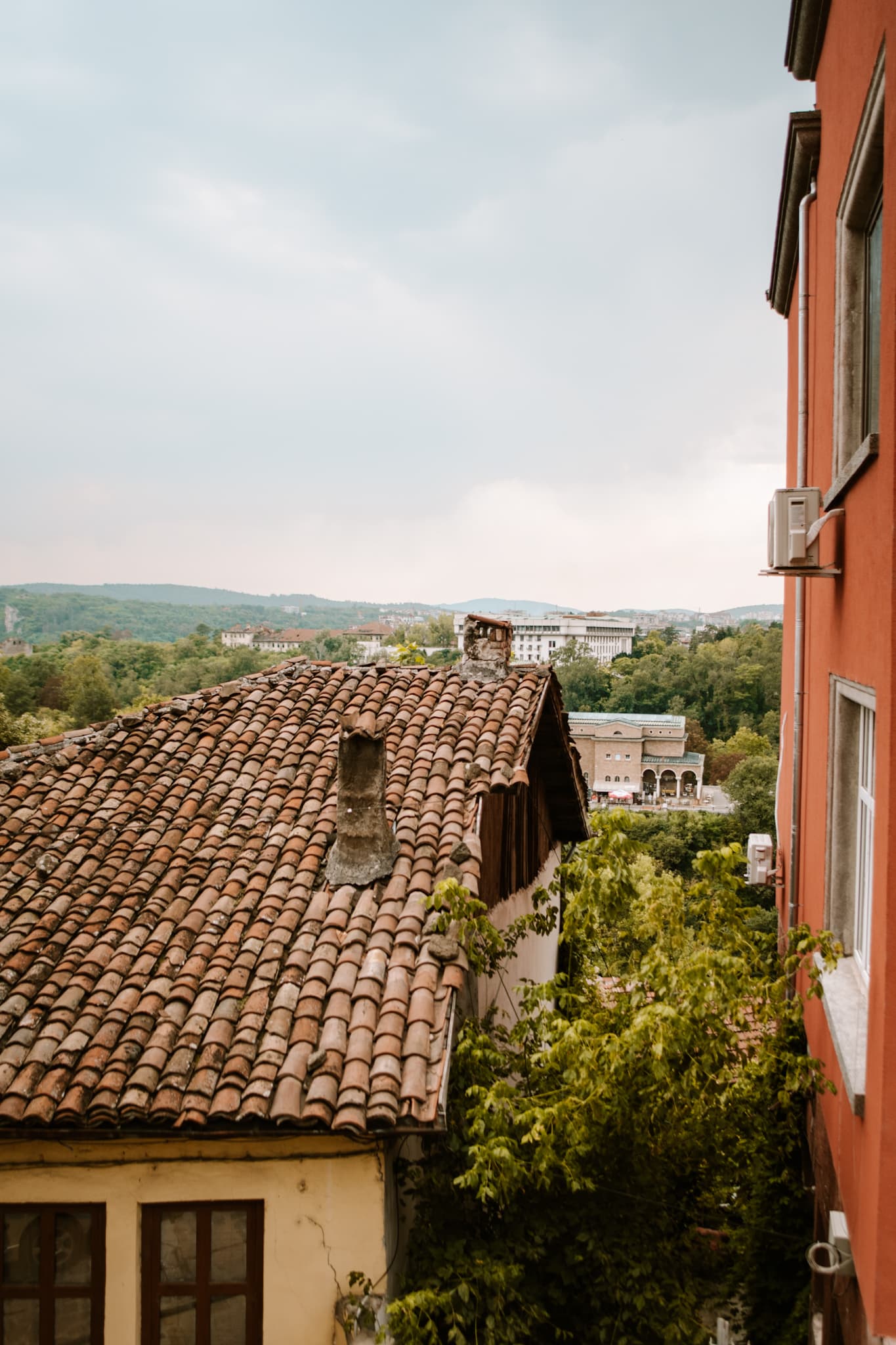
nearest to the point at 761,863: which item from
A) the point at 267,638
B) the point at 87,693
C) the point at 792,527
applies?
the point at 792,527

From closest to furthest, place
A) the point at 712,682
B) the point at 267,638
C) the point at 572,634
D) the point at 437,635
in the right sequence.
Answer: the point at 712,682 → the point at 437,635 → the point at 572,634 → the point at 267,638

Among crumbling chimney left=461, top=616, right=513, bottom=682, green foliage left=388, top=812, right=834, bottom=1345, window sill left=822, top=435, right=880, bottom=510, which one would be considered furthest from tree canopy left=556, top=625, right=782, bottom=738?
window sill left=822, top=435, right=880, bottom=510

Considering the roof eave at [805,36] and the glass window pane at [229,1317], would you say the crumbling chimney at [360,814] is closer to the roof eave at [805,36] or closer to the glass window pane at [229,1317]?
the glass window pane at [229,1317]

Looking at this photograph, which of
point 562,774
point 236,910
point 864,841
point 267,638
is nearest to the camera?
point 864,841

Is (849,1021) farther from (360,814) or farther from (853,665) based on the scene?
(360,814)

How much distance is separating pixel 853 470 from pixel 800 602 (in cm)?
372

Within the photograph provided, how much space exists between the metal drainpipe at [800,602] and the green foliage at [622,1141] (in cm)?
162

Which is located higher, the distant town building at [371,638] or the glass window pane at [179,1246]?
the distant town building at [371,638]

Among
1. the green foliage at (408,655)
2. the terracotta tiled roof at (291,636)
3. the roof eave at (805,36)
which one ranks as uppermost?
the roof eave at (805,36)

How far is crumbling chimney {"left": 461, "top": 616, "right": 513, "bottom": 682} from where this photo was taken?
9930 millimetres

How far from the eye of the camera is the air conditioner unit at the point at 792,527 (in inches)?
229

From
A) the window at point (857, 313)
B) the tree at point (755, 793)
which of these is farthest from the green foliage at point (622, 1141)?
the tree at point (755, 793)

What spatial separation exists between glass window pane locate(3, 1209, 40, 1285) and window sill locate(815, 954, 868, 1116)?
193 inches

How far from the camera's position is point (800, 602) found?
8.32 meters
